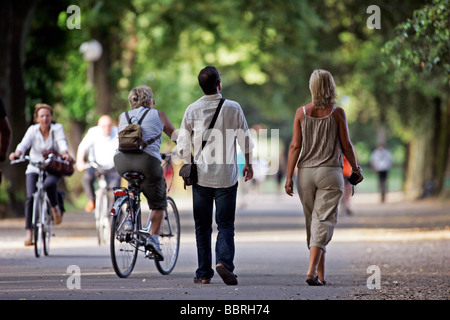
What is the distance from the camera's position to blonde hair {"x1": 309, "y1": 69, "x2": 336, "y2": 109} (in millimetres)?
9688

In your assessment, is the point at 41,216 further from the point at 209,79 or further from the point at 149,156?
the point at 209,79

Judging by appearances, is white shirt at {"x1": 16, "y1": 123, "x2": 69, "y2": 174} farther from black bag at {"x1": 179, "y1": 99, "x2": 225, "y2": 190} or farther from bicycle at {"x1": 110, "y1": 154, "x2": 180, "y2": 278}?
black bag at {"x1": 179, "y1": 99, "x2": 225, "y2": 190}

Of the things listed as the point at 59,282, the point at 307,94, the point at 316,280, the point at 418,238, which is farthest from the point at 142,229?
the point at 307,94

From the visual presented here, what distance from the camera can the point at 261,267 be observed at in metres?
12.1

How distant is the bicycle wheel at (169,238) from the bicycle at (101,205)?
4047mm

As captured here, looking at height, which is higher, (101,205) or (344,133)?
(344,133)

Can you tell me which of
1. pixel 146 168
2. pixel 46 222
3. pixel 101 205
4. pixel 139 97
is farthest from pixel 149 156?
pixel 101 205

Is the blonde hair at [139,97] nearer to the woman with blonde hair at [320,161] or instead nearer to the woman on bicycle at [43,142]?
the woman with blonde hair at [320,161]

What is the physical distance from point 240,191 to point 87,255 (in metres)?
17.2

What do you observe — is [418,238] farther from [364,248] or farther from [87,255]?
[87,255]

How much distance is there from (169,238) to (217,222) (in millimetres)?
1623

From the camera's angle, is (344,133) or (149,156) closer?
(344,133)

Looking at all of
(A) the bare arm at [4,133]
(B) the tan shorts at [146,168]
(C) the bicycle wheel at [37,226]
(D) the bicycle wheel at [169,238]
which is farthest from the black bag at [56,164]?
(A) the bare arm at [4,133]

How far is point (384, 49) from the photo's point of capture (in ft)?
49.3
